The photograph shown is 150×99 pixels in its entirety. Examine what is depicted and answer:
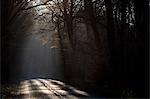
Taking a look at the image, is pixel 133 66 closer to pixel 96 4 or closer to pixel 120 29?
pixel 120 29

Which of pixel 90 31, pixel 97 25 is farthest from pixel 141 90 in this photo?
pixel 90 31

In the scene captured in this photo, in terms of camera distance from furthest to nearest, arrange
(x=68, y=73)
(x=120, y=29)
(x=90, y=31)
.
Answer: (x=68, y=73)
(x=90, y=31)
(x=120, y=29)

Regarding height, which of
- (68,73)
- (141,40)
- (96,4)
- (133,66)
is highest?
(96,4)

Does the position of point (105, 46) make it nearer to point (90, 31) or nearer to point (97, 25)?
point (97, 25)

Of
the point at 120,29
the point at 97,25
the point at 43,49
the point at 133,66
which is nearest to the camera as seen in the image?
the point at 133,66

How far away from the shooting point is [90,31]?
28.7m

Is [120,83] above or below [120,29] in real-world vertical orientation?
below

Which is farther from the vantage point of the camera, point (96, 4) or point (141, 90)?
point (96, 4)

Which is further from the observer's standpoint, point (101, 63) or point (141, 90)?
point (101, 63)

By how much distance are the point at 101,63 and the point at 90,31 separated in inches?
203

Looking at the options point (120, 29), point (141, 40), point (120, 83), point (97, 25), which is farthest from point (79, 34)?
point (141, 40)

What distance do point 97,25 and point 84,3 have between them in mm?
2032

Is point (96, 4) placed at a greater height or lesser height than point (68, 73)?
greater

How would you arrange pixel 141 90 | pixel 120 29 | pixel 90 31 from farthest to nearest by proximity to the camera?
pixel 90 31 < pixel 120 29 < pixel 141 90
